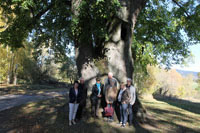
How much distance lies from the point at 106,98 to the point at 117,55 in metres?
2.11

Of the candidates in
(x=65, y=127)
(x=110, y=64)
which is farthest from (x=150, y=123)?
(x=65, y=127)

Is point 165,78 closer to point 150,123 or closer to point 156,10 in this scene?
point 156,10

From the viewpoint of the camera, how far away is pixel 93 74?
313 inches

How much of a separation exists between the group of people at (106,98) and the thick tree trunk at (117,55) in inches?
22.2

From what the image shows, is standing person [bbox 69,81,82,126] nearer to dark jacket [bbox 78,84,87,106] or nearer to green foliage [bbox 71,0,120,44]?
dark jacket [bbox 78,84,87,106]

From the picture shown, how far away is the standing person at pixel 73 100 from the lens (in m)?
6.69

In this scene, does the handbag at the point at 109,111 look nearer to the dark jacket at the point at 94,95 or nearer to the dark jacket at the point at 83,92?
the dark jacket at the point at 94,95

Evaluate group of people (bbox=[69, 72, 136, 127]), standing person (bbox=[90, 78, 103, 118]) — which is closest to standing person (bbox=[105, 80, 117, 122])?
group of people (bbox=[69, 72, 136, 127])

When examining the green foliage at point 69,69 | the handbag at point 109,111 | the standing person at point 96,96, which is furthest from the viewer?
the green foliage at point 69,69

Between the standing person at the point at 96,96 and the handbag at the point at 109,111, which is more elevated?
the standing person at the point at 96,96

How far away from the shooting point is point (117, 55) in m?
7.93

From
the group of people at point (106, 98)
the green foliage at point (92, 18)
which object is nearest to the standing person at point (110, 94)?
the group of people at point (106, 98)

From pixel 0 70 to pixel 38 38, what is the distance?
1822 cm

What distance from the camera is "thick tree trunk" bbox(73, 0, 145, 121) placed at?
7.88 metres
